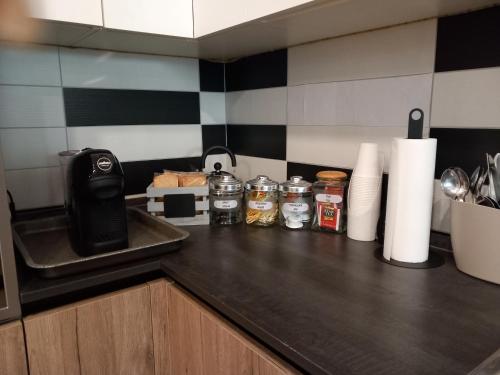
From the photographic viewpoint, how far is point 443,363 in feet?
1.88

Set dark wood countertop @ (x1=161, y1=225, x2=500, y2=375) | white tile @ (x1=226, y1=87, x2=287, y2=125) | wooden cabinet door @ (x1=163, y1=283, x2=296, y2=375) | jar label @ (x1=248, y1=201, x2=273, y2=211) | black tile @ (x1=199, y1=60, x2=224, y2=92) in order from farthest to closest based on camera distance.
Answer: black tile @ (x1=199, y1=60, x2=224, y2=92), white tile @ (x1=226, y1=87, x2=287, y2=125), jar label @ (x1=248, y1=201, x2=273, y2=211), wooden cabinet door @ (x1=163, y1=283, x2=296, y2=375), dark wood countertop @ (x1=161, y1=225, x2=500, y2=375)

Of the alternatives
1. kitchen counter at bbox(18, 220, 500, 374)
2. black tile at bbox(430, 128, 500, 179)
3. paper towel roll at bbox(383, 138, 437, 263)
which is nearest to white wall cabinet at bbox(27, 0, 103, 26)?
kitchen counter at bbox(18, 220, 500, 374)

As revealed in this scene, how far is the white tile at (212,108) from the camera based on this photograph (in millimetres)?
1666

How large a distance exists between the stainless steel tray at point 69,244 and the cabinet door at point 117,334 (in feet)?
0.28

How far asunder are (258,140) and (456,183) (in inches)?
33.1

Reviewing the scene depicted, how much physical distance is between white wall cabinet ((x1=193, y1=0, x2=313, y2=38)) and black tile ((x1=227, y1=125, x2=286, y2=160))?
1.55 feet

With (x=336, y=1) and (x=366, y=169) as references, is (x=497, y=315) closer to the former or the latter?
(x=366, y=169)

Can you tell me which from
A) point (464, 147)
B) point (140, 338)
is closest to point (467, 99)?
point (464, 147)

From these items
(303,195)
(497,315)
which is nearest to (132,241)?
(303,195)

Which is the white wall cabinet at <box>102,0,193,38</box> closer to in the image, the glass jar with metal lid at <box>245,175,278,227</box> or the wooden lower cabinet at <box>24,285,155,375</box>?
the glass jar with metal lid at <box>245,175,278,227</box>

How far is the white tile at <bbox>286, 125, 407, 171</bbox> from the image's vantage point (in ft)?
3.75

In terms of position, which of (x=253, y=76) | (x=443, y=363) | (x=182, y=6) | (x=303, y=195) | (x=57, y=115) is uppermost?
(x=182, y=6)

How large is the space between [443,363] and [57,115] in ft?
4.26

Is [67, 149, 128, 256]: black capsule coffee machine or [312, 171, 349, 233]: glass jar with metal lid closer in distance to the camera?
[67, 149, 128, 256]: black capsule coffee machine
